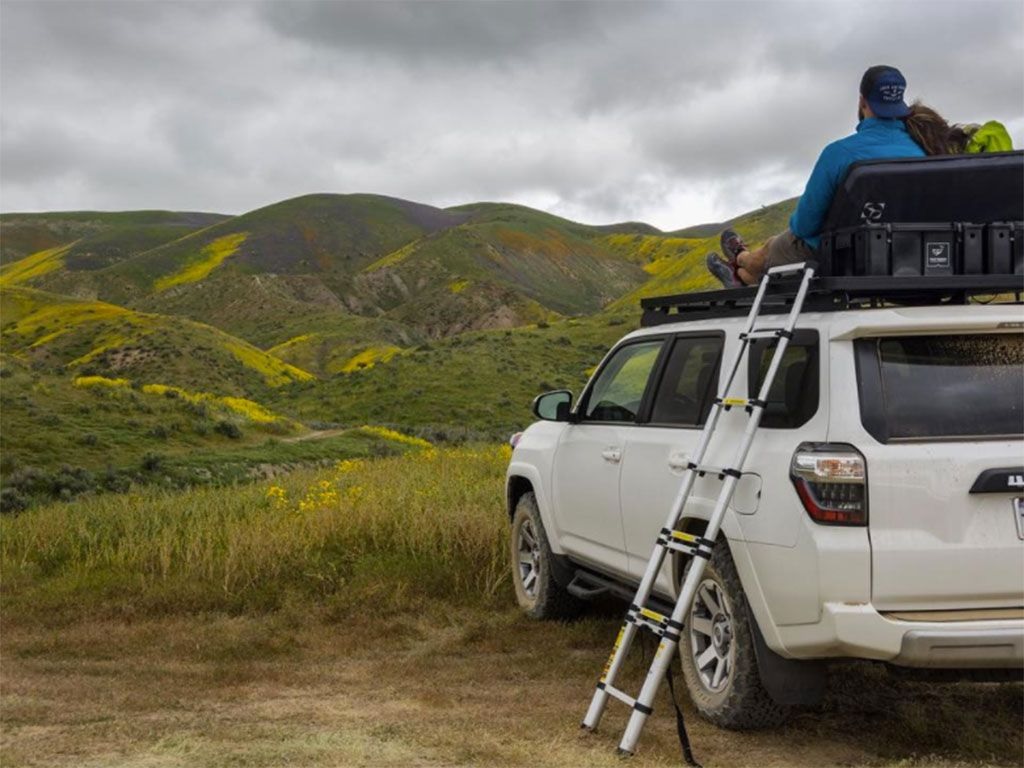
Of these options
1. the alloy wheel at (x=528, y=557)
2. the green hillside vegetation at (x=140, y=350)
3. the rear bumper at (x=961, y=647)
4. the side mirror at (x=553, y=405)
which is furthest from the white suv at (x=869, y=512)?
the green hillside vegetation at (x=140, y=350)

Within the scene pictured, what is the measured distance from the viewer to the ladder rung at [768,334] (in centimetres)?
494

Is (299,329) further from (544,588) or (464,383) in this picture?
(544,588)

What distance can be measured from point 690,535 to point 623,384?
175 centimetres

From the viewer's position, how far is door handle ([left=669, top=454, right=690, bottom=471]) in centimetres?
554

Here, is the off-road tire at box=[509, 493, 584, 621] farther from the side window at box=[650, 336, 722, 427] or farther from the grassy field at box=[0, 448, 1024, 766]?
the side window at box=[650, 336, 722, 427]

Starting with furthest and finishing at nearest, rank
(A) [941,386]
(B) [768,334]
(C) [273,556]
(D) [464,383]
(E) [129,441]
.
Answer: (D) [464,383] < (E) [129,441] < (C) [273,556] < (B) [768,334] < (A) [941,386]


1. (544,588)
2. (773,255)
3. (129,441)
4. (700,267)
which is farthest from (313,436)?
(700,267)

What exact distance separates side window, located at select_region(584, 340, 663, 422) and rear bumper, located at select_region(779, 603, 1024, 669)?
2.20m

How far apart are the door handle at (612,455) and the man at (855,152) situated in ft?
4.48

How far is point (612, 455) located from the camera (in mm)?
6457

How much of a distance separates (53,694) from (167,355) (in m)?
54.9

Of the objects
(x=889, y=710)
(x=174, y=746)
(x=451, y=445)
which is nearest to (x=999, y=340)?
(x=889, y=710)

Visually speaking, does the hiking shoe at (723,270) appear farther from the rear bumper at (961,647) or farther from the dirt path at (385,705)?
the rear bumper at (961,647)

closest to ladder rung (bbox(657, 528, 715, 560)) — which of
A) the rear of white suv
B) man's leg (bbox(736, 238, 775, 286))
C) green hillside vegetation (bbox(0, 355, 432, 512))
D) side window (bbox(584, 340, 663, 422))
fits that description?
the rear of white suv
